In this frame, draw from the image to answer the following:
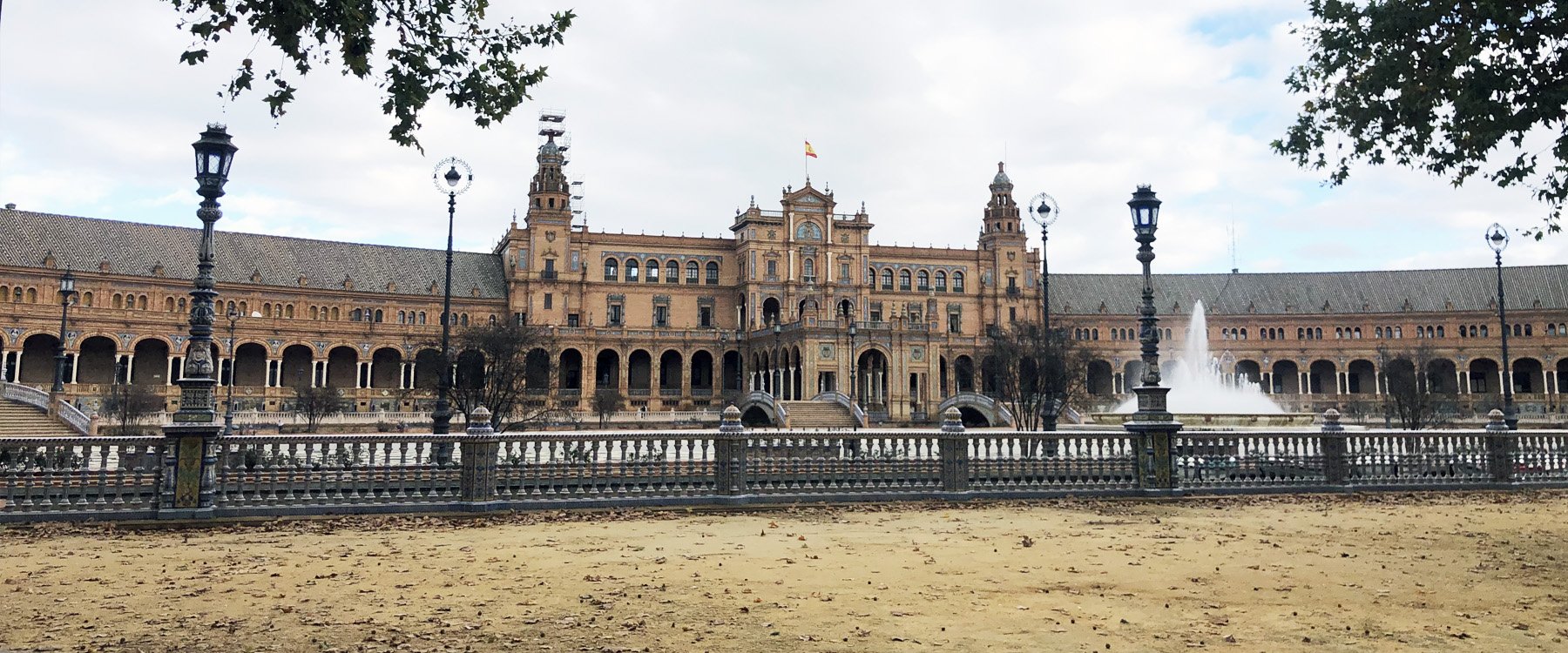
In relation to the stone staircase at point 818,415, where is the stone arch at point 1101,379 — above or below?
above

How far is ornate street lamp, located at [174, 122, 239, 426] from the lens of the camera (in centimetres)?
1251

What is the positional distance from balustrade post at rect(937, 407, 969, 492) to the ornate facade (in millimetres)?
42074

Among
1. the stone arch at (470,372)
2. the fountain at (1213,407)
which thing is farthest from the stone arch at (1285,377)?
the stone arch at (470,372)

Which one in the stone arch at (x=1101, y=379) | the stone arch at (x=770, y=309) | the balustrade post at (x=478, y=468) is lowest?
the balustrade post at (x=478, y=468)

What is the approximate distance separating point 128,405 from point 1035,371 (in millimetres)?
38647

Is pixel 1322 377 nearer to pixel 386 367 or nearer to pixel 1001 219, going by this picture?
pixel 1001 219

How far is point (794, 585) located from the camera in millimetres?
8305

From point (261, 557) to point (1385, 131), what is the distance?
13.7m

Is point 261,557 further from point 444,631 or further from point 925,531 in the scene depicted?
point 925,531

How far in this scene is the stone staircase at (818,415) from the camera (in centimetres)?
5338

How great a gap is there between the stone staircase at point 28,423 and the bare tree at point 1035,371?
113 feet

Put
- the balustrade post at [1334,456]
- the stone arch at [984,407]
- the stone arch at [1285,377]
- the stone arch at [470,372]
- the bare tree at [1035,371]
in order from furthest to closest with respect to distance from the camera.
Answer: the stone arch at [1285,377] < the stone arch at [984,407] < the bare tree at [1035,371] < the stone arch at [470,372] < the balustrade post at [1334,456]

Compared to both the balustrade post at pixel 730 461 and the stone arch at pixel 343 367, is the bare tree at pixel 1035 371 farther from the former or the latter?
the stone arch at pixel 343 367

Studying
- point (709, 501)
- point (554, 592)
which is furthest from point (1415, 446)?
point (554, 592)
